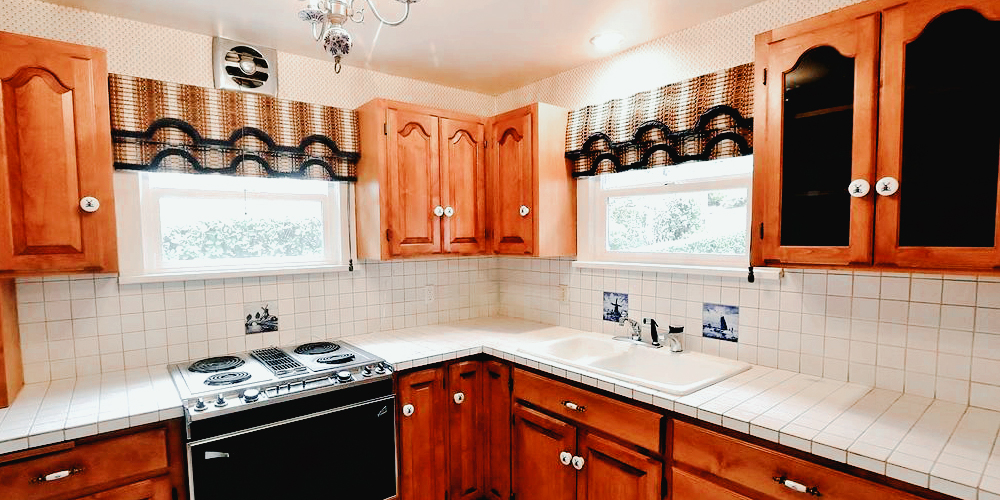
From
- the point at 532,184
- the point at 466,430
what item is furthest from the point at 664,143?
the point at 466,430

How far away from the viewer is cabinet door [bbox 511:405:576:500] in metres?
2.09

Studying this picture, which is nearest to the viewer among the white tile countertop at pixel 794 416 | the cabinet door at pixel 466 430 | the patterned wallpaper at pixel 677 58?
the white tile countertop at pixel 794 416

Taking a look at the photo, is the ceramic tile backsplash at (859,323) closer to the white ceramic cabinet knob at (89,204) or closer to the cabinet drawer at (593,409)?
the cabinet drawer at (593,409)

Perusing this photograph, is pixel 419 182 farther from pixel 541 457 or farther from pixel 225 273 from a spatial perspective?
pixel 541 457

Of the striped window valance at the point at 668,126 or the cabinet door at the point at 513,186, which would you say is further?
the cabinet door at the point at 513,186

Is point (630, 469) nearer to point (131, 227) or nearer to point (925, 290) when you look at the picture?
point (925, 290)

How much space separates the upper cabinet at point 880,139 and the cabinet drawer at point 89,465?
7.33 feet

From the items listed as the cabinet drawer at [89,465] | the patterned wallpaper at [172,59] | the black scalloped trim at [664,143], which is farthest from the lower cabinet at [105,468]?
the black scalloped trim at [664,143]

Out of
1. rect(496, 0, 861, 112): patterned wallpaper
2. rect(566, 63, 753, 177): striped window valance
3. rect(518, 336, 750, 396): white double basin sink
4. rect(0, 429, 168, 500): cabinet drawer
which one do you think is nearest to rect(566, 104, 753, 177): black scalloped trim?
rect(566, 63, 753, 177): striped window valance

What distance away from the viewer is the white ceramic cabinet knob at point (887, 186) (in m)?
1.39

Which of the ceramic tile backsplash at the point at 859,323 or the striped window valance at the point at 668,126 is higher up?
the striped window valance at the point at 668,126

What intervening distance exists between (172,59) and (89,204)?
0.82 meters

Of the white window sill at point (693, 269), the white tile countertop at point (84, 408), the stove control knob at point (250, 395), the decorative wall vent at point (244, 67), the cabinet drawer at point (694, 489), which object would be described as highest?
the decorative wall vent at point (244, 67)

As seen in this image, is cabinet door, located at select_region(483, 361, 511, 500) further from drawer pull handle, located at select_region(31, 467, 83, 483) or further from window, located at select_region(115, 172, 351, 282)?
drawer pull handle, located at select_region(31, 467, 83, 483)
